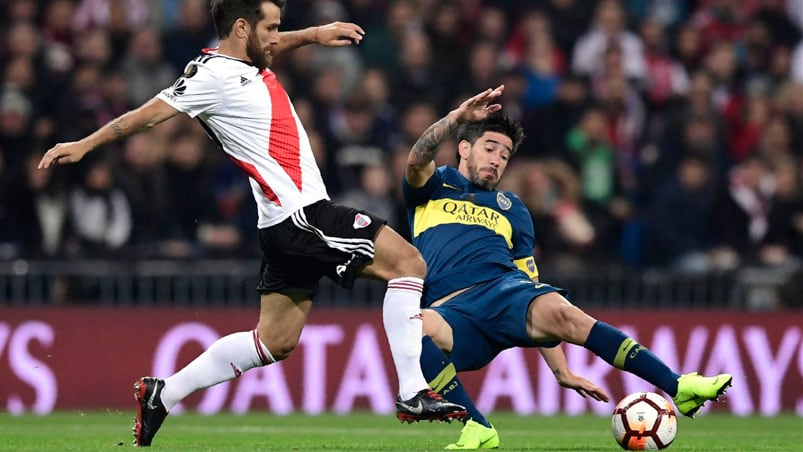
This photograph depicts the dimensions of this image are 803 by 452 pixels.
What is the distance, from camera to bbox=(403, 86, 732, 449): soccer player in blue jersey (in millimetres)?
8547

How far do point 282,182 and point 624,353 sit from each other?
6.88 feet

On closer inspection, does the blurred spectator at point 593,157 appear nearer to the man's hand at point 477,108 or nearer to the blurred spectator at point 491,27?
the blurred spectator at point 491,27

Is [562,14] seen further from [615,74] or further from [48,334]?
[48,334]

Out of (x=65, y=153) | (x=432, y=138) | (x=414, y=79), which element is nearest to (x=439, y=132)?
(x=432, y=138)

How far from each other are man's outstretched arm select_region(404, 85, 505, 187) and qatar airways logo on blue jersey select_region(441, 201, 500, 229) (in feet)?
0.92

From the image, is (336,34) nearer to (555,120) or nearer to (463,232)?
(463,232)

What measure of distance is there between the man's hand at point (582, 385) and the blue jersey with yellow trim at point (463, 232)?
2.20 ft

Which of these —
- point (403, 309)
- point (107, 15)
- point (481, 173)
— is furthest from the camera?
point (107, 15)

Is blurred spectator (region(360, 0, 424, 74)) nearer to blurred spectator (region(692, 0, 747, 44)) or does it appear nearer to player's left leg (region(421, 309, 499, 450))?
blurred spectator (region(692, 0, 747, 44))

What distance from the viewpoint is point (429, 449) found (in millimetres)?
8836

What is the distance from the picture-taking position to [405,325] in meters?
8.15

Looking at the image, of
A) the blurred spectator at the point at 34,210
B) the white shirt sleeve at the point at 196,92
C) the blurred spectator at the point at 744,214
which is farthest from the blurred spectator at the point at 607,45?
the white shirt sleeve at the point at 196,92

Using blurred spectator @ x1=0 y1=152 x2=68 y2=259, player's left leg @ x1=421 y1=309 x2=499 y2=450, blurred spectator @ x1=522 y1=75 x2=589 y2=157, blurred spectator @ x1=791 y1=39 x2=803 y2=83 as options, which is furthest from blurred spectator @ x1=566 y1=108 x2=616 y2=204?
player's left leg @ x1=421 y1=309 x2=499 y2=450

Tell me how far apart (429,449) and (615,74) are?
808cm
